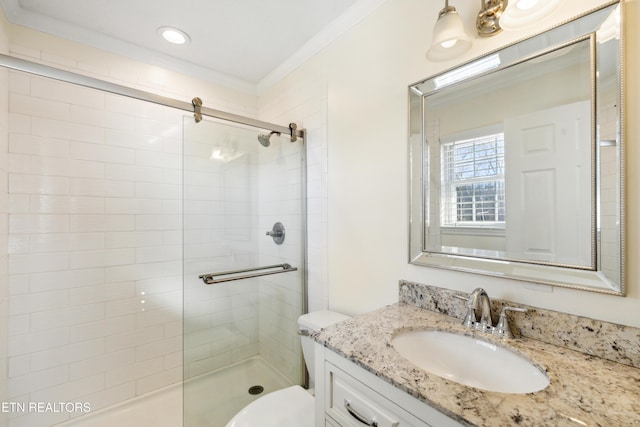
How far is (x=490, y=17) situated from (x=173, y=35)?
1.75 metres

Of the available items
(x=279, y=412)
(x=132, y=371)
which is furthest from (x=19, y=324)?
(x=279, y=412)

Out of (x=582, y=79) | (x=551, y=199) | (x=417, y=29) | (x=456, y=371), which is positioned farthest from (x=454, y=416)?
(x=417, y=29)

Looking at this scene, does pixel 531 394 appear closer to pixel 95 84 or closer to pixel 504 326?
pixel 504 326

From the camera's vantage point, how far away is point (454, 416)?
0.57 metres

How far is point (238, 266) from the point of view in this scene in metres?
1.76

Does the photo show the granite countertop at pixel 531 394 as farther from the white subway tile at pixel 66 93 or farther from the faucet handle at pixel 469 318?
the white subway tile at pixel 66 93

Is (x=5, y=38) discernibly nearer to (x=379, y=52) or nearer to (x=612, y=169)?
(x=379, y=52)

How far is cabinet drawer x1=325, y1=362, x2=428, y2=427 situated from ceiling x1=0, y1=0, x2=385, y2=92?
1688 mm

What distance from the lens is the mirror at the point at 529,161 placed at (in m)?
0.79

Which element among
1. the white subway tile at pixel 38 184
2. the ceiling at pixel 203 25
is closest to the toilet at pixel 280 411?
the white subway tile at pixel 38 184

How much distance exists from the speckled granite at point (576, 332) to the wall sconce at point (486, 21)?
932 mm

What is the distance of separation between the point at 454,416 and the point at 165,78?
2.44m

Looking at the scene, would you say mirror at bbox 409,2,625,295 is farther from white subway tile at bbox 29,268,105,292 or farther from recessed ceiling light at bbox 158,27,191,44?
white subway tile at bbox 29,268,105,292

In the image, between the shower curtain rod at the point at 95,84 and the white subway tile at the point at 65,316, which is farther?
the white subway tile at the point at 65,316
